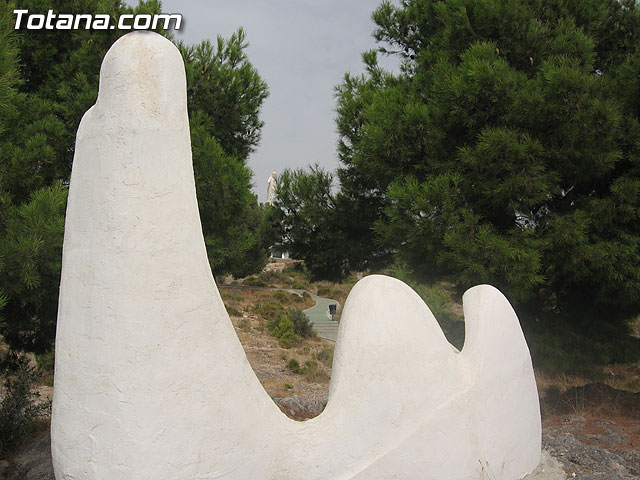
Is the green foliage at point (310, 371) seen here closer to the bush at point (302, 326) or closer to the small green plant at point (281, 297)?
the bush at point (302, 326)

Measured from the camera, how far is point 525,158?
19.5 ft

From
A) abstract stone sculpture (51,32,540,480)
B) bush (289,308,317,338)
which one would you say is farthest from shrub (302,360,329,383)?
abstract stone sculpture (51,32,540,480)

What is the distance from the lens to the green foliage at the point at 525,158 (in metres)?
5.87

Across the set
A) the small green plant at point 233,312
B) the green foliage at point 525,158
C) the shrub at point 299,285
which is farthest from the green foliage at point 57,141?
the shrub at point 299,285

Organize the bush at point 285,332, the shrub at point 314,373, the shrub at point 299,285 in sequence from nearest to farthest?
the shrub at point 314,373
the bush at point 285,332
the shrub at point 299,285

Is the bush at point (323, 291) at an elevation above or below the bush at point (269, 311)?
above

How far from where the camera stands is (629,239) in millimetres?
5945

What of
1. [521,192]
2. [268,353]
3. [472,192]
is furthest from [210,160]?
[268,353]

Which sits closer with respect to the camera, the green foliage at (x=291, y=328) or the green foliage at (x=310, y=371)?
the green foliage at (x=310, y=371)

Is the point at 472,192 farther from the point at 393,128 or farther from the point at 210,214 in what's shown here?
the point at 210,214

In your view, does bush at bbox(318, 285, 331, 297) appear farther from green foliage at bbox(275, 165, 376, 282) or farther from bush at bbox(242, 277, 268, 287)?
green foliage at bbox(275, 165, 376, 282)

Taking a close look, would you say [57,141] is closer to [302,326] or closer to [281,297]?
[302,326]

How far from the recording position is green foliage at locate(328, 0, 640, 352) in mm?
5867

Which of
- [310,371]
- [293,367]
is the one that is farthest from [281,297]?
[310,371]
